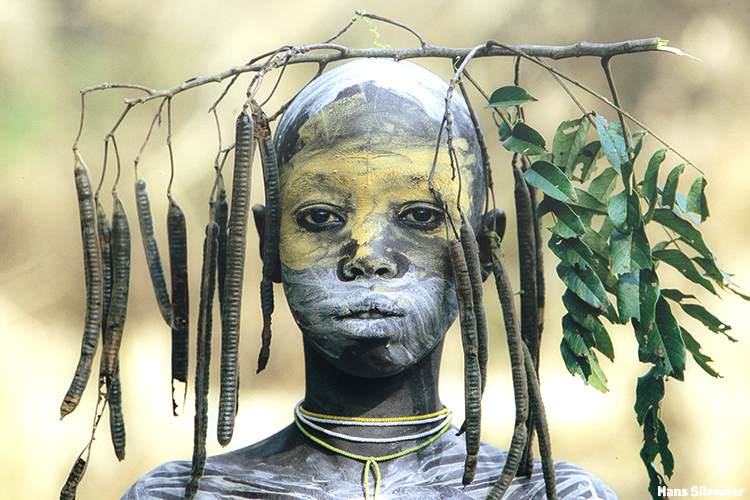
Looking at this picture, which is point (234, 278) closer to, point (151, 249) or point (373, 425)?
point (151, 249)

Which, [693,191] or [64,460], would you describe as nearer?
[693,191]

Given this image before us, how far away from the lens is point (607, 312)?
71.2 inches

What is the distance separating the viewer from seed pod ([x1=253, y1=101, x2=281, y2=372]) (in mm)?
1749

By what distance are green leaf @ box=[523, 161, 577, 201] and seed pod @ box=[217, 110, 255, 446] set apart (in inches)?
22.1

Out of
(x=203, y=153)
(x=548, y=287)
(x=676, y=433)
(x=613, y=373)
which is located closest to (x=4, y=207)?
(x=203, y=153)

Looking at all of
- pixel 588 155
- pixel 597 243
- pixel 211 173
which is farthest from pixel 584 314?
pixel 211 173

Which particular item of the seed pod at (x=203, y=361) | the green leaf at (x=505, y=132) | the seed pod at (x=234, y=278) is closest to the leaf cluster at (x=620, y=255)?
the green leaf at (x=505, y=132)

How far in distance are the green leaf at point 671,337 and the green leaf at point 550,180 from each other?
1.00ft

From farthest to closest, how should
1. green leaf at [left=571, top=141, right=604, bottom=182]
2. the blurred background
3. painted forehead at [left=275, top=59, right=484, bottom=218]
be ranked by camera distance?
the blurred background < green leaf at [left=571, top=141, right=604, bottom=182] < painted forehead at [left=275, top=59, right=484, bottom=218]

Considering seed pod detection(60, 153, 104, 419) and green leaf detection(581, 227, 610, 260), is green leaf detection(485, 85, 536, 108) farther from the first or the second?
seed pod detection(60, 153, 104, 419)

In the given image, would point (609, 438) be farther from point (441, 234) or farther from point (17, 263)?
point (17, 263)

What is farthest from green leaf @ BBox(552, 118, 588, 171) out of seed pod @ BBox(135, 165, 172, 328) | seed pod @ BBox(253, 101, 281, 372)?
seed pod @ BBox(135, 165, 172, 328)

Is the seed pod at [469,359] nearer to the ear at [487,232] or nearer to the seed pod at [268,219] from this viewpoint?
the ear at [487,232]

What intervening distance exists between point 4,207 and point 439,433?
1599 millimetres
